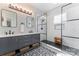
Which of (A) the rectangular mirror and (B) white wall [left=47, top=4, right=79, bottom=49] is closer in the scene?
(A) the rectangular mirror

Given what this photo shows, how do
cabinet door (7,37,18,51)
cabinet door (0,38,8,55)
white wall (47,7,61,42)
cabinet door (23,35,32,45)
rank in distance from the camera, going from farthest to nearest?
white wall (47,7,61,42), cabinet door (23,35,32,45), cabinet door (7,37,18,51), cabinet door (0,38,8,55)

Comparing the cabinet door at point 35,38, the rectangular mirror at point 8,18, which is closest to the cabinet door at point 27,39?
the cabinet door at point 35,38

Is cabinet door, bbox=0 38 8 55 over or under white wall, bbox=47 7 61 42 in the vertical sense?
under

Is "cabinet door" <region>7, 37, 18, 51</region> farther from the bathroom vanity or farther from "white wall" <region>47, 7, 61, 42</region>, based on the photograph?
"white wall" <region>47, 7, 61, 42</region>

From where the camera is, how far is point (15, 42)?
2.45 meters

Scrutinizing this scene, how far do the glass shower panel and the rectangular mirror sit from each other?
216 centimetres

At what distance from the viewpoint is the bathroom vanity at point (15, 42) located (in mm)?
2098

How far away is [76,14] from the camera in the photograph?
303 centimetres

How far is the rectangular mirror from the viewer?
2432 mm

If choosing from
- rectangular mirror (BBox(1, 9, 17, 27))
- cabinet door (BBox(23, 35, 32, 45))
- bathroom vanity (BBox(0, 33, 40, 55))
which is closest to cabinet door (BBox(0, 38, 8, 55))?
bathroom vanity (BBox(0, 33, 40, 55))

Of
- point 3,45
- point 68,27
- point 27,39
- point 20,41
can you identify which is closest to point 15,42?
point 20,41

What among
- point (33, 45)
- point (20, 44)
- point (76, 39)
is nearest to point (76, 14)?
point (76, 39)

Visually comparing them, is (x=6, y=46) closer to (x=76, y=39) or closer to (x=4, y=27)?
(x=4, y=27)

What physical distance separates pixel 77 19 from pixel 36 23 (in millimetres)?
1638
